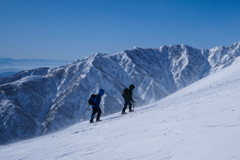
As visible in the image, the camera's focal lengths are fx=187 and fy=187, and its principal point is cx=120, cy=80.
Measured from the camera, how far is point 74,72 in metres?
184

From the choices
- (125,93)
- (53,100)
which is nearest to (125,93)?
(125,93)

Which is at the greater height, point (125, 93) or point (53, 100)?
point (125, 93)

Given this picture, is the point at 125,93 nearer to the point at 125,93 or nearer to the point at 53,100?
the point at 125,93

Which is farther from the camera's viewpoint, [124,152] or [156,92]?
[156,92]

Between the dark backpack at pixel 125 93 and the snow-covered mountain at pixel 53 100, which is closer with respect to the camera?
the dark backpack at pixel 125 93

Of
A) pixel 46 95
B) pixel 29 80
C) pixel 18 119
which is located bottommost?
pixel 18 119

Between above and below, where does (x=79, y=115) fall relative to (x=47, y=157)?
below

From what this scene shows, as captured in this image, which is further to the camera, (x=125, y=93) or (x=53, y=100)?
(x=53, y=100)

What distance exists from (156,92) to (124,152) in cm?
18943

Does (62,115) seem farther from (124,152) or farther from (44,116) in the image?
(124,152)

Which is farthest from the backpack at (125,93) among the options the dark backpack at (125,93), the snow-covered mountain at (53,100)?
the snow-covered mountain at (53,100)

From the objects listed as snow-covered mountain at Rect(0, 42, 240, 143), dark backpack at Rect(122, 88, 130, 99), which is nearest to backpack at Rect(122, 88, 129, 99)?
dark backpack at Rect(122, 88, 130, 99)

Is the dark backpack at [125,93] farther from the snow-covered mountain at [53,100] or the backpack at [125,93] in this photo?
the snow-covered mountain at [53,100]

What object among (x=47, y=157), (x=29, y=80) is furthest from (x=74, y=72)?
(x=47, y=157)
